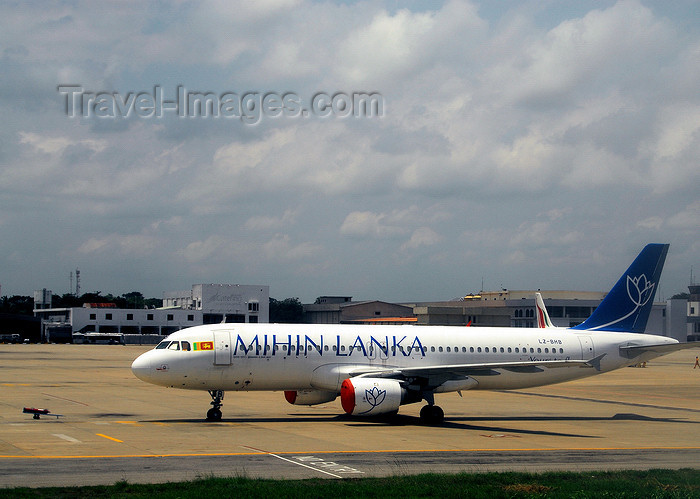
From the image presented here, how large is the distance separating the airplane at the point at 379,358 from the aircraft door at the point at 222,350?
0.13ft

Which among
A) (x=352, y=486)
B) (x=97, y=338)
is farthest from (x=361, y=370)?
(x=97, y=338)

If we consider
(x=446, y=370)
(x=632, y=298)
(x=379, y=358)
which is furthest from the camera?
(x=632, y=298)

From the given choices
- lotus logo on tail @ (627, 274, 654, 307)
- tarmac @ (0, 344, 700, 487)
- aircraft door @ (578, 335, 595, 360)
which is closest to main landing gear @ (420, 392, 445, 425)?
tarmac @ (0, 344, 700, 487)

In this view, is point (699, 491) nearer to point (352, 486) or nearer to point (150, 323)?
point (352, 486)

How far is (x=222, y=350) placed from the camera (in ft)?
114

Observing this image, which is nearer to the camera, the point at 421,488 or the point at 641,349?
the point at 421,488

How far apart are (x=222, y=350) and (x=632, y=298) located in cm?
2132

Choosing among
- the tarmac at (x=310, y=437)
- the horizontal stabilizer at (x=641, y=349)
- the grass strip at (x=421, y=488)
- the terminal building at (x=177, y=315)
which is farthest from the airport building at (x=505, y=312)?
the grass strip at (x=421, y=488)

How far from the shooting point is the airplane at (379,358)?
34406 millimetres

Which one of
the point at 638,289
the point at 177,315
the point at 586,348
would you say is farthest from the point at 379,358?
the point at 177,315

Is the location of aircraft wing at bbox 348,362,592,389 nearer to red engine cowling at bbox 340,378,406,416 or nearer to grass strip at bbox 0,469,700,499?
red engine cowling at bbox 340,378,406,416

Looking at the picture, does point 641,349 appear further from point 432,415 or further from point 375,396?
point 375,396

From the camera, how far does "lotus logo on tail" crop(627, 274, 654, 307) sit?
4319 cm

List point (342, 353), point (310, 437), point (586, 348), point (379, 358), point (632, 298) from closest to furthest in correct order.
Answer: point (310, 437), point (342, 353), point (379, 358), point (586, 348), point (632, 298)
